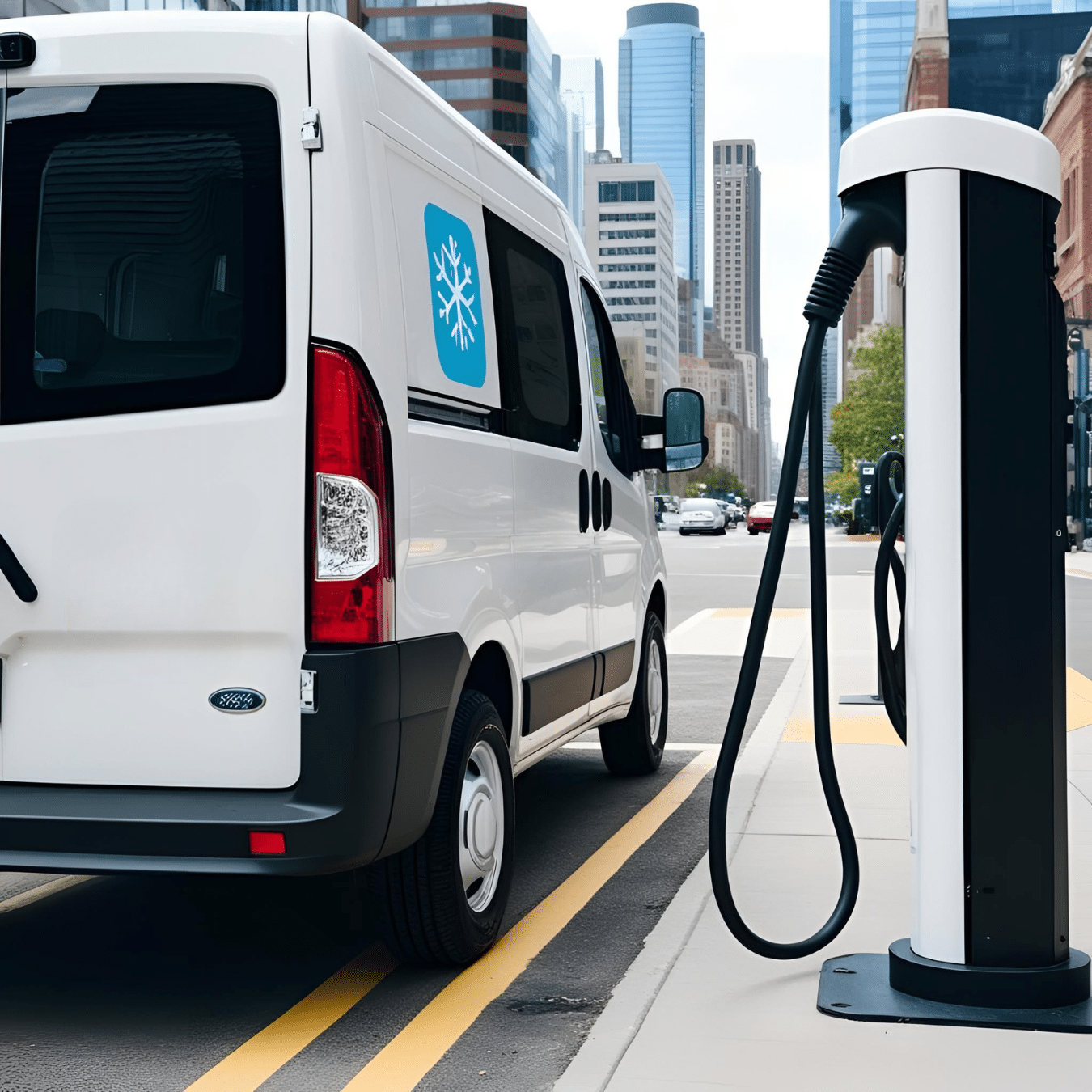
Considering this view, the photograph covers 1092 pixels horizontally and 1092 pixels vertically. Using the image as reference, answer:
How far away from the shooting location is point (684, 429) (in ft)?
21.6

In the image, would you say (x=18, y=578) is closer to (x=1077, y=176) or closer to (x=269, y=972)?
(x=269, y=972)

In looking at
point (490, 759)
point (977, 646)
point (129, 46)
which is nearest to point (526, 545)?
point (490, 759)

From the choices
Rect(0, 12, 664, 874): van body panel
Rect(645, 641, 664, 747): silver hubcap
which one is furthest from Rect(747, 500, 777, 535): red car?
Rect(0, 12, 664, 874): van body panel

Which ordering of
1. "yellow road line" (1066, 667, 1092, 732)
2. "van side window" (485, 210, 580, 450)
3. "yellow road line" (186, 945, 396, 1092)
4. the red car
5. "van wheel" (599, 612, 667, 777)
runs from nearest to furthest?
"yellow road line" (186, 945, 396, 1092)
"van side window" (485, 210, 580, 450)
"van wheel" (599, 612, 667, 777)
"yellow road line" (1066, 667, 1092, 732)
the red car

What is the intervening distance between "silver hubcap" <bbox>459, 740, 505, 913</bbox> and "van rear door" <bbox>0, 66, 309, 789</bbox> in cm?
86

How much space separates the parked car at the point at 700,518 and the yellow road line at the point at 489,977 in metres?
54.8

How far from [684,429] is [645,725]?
160 cm

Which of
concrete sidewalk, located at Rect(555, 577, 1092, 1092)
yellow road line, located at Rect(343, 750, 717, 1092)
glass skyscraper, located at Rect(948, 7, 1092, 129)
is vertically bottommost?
yellow road line, located at Rect(343, 750, 717, 1092)

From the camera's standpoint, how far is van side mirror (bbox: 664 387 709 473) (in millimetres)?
6535

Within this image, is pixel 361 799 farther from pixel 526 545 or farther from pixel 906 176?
pixel 906 176

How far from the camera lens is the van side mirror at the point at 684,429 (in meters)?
6.54

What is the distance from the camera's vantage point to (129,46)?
3.70m

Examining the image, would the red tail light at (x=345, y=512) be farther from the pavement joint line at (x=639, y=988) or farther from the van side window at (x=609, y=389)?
the van side window at (x=609, y=389)

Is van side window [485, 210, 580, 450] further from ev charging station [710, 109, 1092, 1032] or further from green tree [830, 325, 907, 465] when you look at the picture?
green tree [830, 325, 907, 465]
